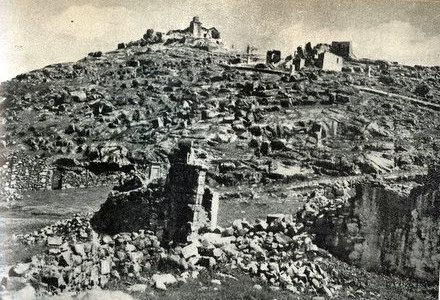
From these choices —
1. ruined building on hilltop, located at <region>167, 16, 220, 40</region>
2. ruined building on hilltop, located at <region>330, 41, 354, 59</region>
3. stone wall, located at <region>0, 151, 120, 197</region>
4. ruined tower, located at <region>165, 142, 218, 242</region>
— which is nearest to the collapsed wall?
ruined tower, located at <region>165, 142, 218, 242</region>

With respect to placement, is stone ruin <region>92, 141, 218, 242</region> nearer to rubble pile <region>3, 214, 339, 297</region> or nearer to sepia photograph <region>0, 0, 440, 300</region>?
sepia photograph <region>0, 0, 440, 300</region>

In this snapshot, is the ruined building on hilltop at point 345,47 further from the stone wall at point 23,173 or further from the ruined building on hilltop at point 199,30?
the stone wall at point 23,173

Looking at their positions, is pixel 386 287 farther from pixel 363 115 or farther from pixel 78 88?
pixel 78 88

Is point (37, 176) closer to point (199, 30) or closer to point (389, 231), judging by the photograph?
point (199, 30)

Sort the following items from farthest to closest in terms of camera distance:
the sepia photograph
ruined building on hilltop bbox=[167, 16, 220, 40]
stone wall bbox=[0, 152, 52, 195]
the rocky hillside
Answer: the rocky hillside, ruined building on hilltop bbox=[167, 16, 220, 40], stone wall bbox=[0, 152, 52, 195], the sepia photograph

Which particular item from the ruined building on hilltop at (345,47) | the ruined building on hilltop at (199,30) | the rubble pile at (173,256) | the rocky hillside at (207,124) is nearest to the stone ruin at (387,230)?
the rubble pile at (173,256)

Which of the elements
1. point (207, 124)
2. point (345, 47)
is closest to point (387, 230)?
point (207, 124)
